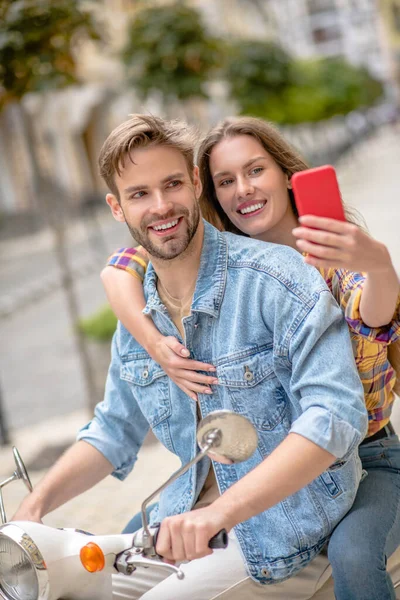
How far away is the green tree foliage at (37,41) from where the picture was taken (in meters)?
5.60

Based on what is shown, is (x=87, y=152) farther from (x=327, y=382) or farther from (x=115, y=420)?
(x=327, y=382)

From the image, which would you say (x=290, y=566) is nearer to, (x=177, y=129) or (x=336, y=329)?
(x=336, y=329)

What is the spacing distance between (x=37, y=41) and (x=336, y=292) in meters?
4.33

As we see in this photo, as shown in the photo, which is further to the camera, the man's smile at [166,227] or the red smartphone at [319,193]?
the man's smile at [166,227]

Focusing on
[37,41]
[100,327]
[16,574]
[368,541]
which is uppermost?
[37,41]

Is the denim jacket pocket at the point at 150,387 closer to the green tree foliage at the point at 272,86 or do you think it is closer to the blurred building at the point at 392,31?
the green tree foliage at the point at 272,86

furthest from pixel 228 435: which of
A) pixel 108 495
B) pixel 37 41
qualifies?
pixel 37 41

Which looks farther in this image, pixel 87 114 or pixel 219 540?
pixel 87 114

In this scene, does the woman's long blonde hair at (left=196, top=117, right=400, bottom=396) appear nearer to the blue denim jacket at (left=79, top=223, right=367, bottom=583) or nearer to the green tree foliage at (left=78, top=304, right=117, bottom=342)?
the blue denim jacket at (left=79, top=223, right=367, bottom=583)

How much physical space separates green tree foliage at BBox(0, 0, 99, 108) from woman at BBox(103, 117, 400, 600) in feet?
11.7

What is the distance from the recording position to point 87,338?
7.12 meters

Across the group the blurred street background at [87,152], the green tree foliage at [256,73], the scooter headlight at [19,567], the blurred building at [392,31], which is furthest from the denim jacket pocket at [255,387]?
the blurred building at [392,31]

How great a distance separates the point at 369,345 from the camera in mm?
1964

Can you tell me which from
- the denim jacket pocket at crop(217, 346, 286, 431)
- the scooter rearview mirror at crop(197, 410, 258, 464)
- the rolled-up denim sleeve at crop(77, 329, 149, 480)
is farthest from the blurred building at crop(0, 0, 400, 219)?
the scooter rearview mirror at crop(197, 410, 258, 464)
